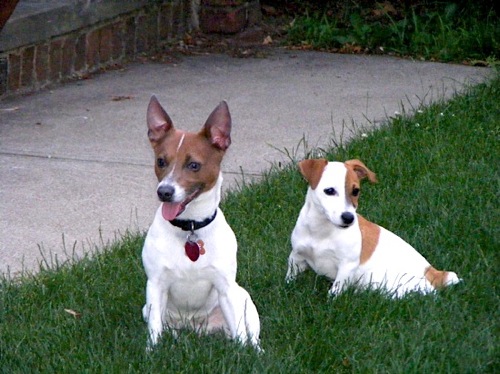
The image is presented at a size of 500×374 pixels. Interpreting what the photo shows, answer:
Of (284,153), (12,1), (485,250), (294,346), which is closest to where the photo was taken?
(294,346)

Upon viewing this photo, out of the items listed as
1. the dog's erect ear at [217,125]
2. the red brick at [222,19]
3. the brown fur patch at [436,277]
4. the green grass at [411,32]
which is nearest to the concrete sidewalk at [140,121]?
the green grass at [411,32]

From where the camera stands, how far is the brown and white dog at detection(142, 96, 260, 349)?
4465mm

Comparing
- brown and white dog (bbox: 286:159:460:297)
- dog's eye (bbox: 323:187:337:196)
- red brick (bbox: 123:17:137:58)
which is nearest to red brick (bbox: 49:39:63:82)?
red brick (bbox: 123:17:137:58)

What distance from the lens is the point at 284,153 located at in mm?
7582

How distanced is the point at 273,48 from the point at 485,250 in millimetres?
5433

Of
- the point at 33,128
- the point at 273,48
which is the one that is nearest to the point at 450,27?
the point at 273,48

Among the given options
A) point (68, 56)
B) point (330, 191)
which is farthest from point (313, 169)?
point (68, 56)

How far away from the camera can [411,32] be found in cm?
1085

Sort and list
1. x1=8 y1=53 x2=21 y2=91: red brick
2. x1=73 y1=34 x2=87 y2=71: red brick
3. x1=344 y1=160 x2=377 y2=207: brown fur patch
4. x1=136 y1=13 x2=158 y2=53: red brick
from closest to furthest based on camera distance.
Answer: x1=344 y1=160 x2=377 y2=207: brown fur patch < x1=8 y1=53 x2=21 y2=91: red brick < x1=73 y1=34 x2=87 y2=71: red brick < x1=136 y1=13 x2=158 y2=53: red brick

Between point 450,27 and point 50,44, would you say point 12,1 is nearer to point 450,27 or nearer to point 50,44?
point 50,44

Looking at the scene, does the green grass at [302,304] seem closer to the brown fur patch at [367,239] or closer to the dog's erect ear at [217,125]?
the brown fur patch at [367,239]

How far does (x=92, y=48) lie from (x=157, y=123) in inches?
199

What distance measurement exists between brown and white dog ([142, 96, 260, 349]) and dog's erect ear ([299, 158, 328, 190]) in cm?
61

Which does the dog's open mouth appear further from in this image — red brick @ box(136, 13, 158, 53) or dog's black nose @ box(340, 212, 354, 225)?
red brick @ box(136, 13, 158, 53)
